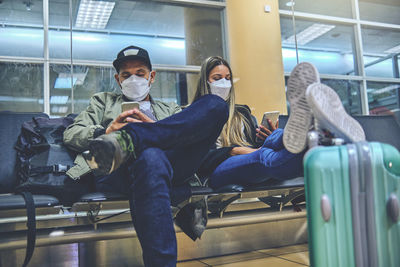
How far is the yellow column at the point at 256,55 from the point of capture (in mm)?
3676

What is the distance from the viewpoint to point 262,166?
5.26 feet

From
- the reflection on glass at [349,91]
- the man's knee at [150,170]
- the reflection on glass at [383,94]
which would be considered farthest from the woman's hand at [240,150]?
the reflection on glass at [383,94]

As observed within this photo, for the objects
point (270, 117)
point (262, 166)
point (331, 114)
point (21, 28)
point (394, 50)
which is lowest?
point (262, 166)

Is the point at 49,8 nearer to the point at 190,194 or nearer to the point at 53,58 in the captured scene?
the point at 53,58

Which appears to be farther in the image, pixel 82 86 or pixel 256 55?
pixel 256 55

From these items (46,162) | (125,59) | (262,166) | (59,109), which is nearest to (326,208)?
(262,166)

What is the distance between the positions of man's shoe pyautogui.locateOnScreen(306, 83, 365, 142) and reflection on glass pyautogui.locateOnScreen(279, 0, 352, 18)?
375 centimetres

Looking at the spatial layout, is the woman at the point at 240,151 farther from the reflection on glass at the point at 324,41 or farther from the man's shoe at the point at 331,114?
the reflection on glass at the point at 324,41

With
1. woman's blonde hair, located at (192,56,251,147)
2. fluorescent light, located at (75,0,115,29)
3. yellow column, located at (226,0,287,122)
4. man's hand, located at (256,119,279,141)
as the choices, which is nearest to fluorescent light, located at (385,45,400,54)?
yellow column, located at (226,0,287,122)

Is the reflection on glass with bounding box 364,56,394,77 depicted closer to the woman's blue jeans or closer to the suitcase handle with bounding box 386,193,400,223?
the woman's blue jeans

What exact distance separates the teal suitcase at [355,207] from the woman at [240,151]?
0.50 meters

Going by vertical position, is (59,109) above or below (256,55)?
below

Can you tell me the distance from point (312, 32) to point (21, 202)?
4.58 m

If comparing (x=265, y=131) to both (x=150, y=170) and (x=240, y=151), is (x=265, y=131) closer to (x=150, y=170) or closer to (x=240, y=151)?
(x=240, y=151)
